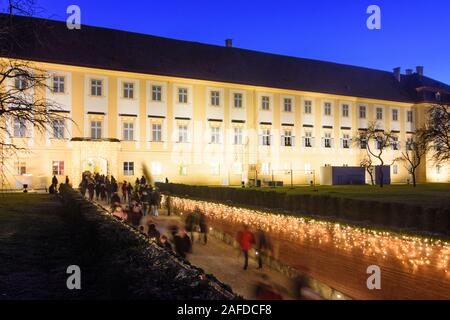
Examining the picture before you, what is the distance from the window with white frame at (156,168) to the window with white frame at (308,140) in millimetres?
17599

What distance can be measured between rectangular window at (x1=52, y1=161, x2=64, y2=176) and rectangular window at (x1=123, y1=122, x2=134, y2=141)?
6125mm

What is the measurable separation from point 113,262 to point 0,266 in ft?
13.1

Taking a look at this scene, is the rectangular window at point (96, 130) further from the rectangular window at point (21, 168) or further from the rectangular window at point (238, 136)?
the rectangular window at point (238, 136)

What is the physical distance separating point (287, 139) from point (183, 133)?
12499 millimetres

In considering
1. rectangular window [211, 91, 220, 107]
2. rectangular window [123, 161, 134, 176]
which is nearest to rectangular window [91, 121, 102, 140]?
rectangular window [123, 161, 134, 176]

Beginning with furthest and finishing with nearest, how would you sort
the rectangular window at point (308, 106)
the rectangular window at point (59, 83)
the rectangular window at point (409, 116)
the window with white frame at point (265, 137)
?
the rectangular window at point (409, 116)
the rectangular window at point (308, 106)
the window with white frame at point (265, 137)
the rectangular window at point (59, 83)

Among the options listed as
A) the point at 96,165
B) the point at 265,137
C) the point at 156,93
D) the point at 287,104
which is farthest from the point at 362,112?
the point at 96,165

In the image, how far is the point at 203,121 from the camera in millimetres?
43250

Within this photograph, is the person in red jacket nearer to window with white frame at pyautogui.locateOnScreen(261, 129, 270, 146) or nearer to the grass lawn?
the grass lawn

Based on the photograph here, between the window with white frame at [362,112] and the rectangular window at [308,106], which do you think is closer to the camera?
the rectangular window at [308,106]

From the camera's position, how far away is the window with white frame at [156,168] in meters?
40.4

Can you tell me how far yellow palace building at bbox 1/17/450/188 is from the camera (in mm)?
36656

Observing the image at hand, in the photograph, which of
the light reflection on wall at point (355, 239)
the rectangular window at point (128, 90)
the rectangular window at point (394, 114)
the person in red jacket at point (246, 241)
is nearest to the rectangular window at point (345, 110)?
the rectangular window at point (394, 114)

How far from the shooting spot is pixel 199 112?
4316 cm
